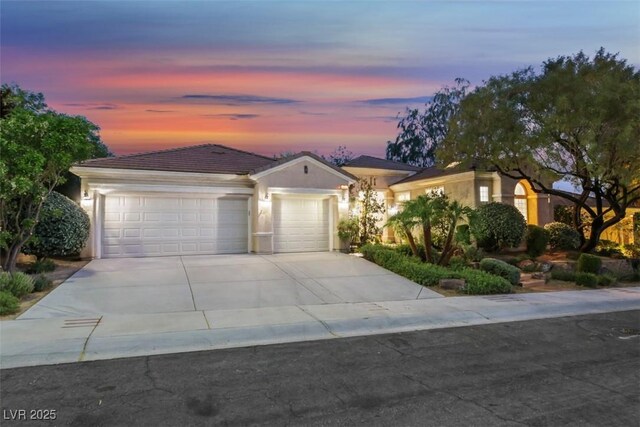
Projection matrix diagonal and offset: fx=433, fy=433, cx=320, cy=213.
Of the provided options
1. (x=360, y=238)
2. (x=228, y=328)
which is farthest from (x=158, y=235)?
(x=228, y=328)

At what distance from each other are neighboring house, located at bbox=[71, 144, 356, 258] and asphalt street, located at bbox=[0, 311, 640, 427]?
9.72m

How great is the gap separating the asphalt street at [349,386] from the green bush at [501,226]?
9318 millimetres

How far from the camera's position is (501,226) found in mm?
15508

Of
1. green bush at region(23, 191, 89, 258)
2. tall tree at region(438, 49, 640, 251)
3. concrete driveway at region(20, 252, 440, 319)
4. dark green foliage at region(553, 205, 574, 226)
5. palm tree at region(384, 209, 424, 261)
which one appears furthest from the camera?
dark green foliage at region(553, 205, 574, 226)

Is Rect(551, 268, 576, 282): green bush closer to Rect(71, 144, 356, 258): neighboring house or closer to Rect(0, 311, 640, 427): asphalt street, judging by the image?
Rect(0, 311, 640, 427): asphalt street

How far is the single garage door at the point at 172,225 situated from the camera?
1427 centimetres

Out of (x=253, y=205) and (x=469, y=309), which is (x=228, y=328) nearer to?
(x=469, y=309)

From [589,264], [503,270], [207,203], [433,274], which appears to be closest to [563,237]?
[589,264]

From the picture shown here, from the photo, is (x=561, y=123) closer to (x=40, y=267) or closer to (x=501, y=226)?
A: (x=501, y=226)

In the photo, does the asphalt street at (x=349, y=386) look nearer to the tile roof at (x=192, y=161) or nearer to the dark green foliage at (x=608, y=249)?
the tile roof at (x=192, y=161)

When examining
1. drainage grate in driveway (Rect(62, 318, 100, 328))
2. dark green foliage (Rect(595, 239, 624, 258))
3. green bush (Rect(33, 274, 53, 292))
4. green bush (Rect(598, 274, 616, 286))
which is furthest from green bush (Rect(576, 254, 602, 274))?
green bush (Rect(33, 274, 53, 292))

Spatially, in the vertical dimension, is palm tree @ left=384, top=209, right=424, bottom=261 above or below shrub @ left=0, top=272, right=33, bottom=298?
above

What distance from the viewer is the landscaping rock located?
417 inches

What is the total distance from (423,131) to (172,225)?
98.7ft
